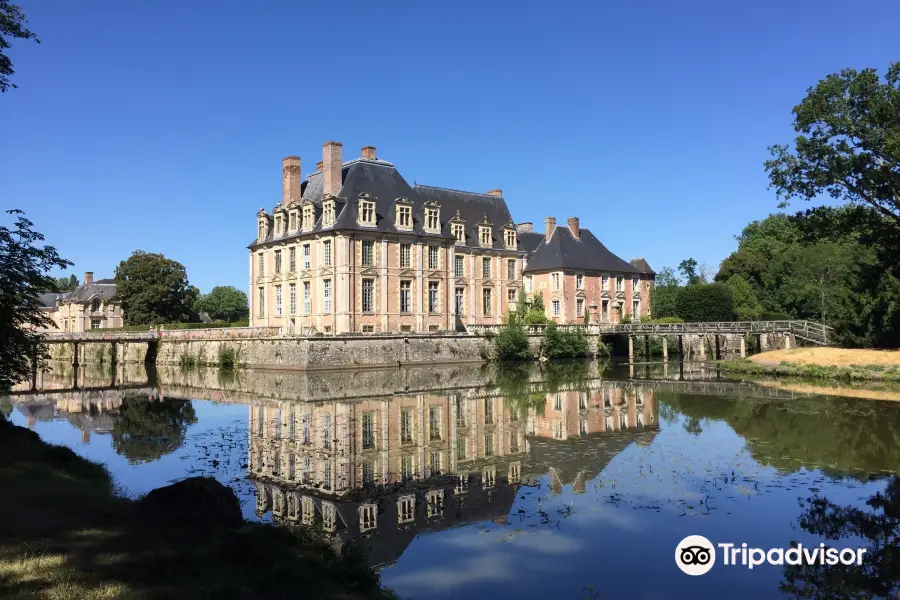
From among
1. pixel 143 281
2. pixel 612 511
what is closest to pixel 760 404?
pixel 612 511

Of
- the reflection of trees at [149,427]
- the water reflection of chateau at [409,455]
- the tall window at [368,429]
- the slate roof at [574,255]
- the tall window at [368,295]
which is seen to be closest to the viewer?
the water reflection of chateau at [409,455]

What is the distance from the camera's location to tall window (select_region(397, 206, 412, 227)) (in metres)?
35.4

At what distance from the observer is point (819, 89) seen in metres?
23.7

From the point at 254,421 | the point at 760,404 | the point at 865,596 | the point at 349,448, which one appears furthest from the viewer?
the point at 760,404

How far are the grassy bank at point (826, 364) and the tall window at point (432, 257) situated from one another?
623 inches

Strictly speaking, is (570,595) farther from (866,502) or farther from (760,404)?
(760,404)

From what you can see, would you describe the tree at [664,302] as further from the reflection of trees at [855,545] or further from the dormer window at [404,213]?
the reflection of trees at [855,545]

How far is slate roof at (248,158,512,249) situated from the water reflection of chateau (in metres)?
15.4

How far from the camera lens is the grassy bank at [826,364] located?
24312 millimetres

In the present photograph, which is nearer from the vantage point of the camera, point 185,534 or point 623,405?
point 185,534

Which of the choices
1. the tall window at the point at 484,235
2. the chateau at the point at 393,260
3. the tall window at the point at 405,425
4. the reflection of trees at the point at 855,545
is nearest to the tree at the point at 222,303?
the chateau at the point at 393,260

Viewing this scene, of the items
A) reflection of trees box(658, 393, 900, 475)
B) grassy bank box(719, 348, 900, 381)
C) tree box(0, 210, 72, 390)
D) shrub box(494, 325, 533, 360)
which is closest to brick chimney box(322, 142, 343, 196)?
shrub box(494, 325, 533, 360)

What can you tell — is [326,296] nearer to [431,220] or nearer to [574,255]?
[431,220]

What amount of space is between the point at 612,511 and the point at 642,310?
41.2 meters
